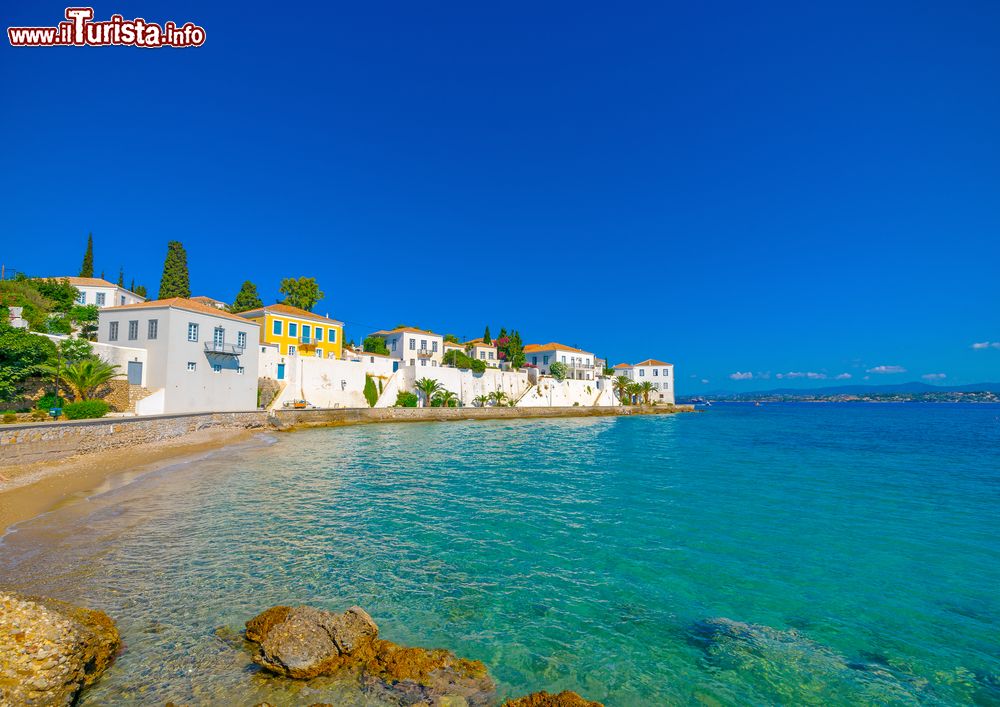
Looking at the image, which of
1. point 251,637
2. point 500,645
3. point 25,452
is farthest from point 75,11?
point 500,645

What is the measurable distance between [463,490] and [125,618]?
10.2 metres

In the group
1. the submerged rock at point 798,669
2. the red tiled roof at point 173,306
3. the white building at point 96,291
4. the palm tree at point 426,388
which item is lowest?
the submerged rock at point 798,669

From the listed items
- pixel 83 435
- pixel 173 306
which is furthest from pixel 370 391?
→ pixel 83 435

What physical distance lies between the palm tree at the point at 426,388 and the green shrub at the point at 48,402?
30.4m

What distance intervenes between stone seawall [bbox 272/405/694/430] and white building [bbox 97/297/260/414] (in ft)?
14.9

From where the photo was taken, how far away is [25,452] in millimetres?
16203

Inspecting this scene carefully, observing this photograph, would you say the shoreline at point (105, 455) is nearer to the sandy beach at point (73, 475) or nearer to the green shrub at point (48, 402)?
the sandy beach at point (73, 475)

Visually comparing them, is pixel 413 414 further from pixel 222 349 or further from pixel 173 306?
pixel 173 306

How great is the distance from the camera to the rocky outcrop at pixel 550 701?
466 centimetres

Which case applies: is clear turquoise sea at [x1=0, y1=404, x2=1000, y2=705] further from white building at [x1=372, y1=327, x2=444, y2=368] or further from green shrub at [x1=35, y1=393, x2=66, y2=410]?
white building at [x1=372, y1=327, x2=444, y2=368]

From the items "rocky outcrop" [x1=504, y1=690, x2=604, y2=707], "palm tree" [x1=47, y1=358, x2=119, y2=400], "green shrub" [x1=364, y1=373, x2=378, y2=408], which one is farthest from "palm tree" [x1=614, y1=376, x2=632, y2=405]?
"rocky outcrop" [x1=504, y1=690, x2=604, y2=707]

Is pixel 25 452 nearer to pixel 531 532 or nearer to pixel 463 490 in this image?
pixel 463 490

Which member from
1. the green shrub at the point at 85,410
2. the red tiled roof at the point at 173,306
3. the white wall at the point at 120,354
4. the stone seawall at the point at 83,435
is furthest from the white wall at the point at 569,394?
the green shrub at the point at 85,410

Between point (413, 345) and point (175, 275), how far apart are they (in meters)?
25.8
